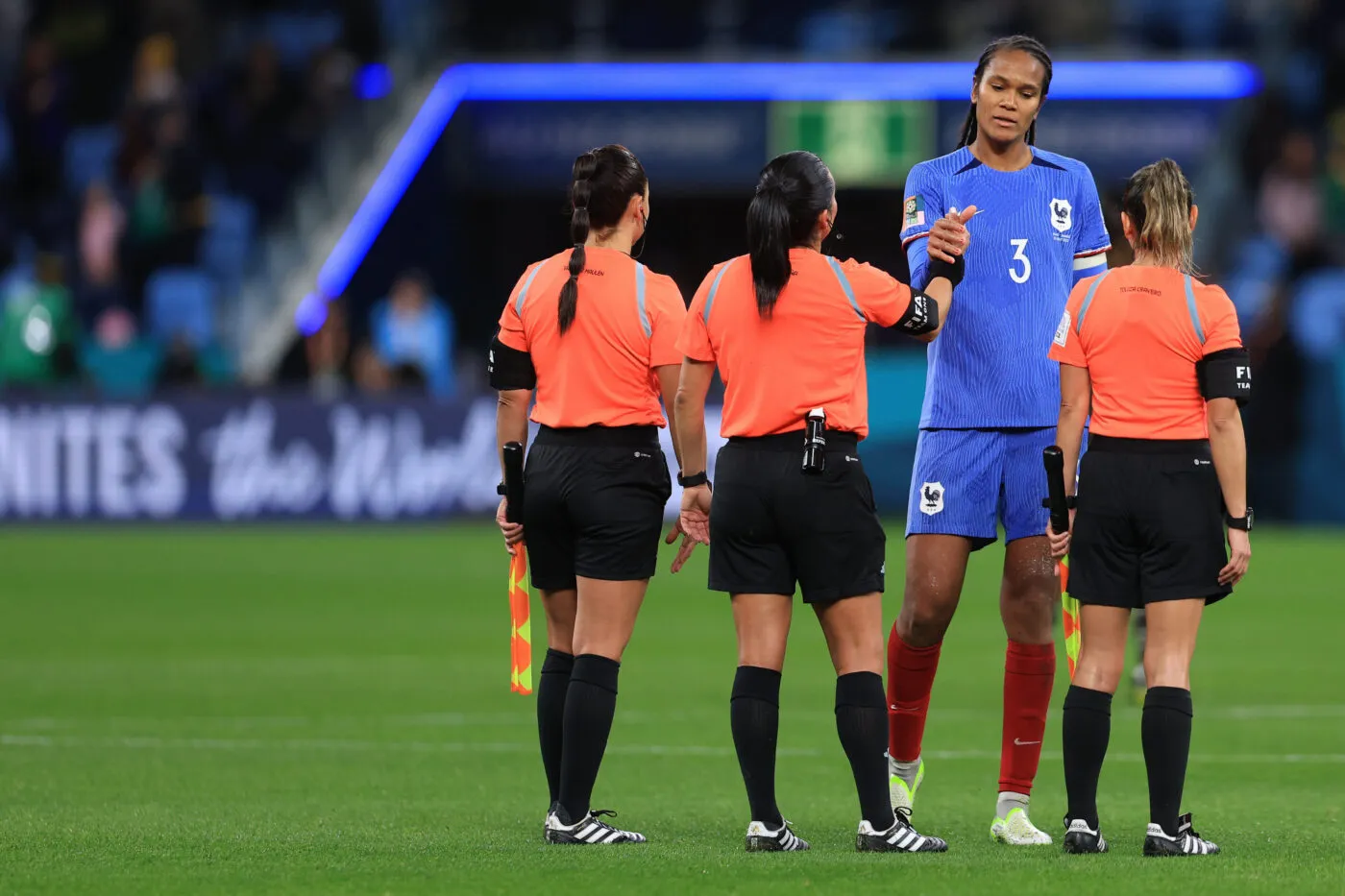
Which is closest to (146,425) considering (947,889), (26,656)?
(26,656)

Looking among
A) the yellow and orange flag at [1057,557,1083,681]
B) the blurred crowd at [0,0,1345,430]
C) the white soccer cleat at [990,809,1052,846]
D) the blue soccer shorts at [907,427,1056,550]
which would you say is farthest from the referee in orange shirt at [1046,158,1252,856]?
the blurred crowd at [0,0,1345,430]

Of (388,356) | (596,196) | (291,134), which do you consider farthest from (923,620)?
(291,134)

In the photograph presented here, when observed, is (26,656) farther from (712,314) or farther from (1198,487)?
(1198,487)

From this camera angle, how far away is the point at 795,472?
7.18 m

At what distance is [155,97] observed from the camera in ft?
89.2

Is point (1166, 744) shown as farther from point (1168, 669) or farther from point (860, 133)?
point (860, 133)

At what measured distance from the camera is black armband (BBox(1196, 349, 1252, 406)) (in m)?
7.03

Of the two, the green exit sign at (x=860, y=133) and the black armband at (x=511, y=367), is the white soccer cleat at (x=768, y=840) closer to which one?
the black armband at (x=511, y=367)

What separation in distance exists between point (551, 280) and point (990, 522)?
1.71m

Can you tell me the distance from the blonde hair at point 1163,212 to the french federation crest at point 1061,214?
66cm

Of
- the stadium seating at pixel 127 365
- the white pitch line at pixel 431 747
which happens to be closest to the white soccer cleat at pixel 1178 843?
the white pitch line at pixel 431 747

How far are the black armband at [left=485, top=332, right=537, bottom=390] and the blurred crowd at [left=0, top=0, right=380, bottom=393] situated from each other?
15.9 metres

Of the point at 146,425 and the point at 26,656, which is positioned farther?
the point at 146,425

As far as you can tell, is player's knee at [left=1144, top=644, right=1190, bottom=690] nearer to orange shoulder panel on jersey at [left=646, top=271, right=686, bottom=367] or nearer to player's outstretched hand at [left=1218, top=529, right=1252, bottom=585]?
player's outstretched hand at [left=1218, top=529, right=1252, bottom=585]
